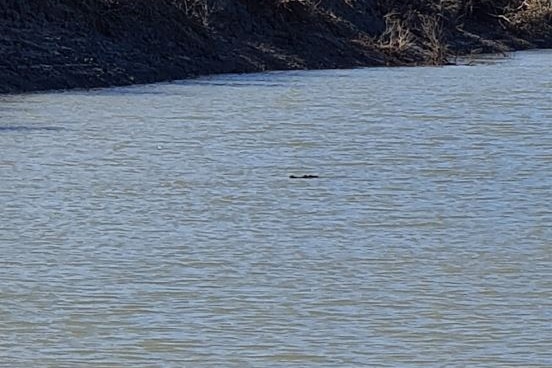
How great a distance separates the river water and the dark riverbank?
13.5 ft

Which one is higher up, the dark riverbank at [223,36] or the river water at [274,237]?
the dark riverbank at [223,36]

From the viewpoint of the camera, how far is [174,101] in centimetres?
2094

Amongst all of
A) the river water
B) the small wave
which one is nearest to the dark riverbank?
the river water

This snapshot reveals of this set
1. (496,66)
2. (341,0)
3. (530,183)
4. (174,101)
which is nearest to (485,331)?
(530,183)

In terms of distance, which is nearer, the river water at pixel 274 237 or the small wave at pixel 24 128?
the river water at pixel 274 237

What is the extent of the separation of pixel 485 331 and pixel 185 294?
1.78 m

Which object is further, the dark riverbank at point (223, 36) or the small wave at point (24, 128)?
the dark riverbank at point (223, 36)

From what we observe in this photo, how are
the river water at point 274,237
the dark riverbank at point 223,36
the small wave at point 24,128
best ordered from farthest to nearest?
the dark riverbank at point 223,36
the small wave at point 24,128
the river water at point 274,237

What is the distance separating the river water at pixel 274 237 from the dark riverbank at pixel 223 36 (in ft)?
13.5

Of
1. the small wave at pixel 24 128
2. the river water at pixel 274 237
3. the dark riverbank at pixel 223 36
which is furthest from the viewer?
the dark riverbank at pixel 223 36

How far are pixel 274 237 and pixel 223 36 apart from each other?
18500mm


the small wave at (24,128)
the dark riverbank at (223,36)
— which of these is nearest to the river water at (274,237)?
the small wave at (24,128)

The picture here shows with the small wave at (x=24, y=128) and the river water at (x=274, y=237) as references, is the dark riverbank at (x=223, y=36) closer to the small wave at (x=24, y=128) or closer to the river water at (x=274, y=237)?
the river water at (x=274, y=237)

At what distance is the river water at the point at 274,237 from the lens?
802 cm
